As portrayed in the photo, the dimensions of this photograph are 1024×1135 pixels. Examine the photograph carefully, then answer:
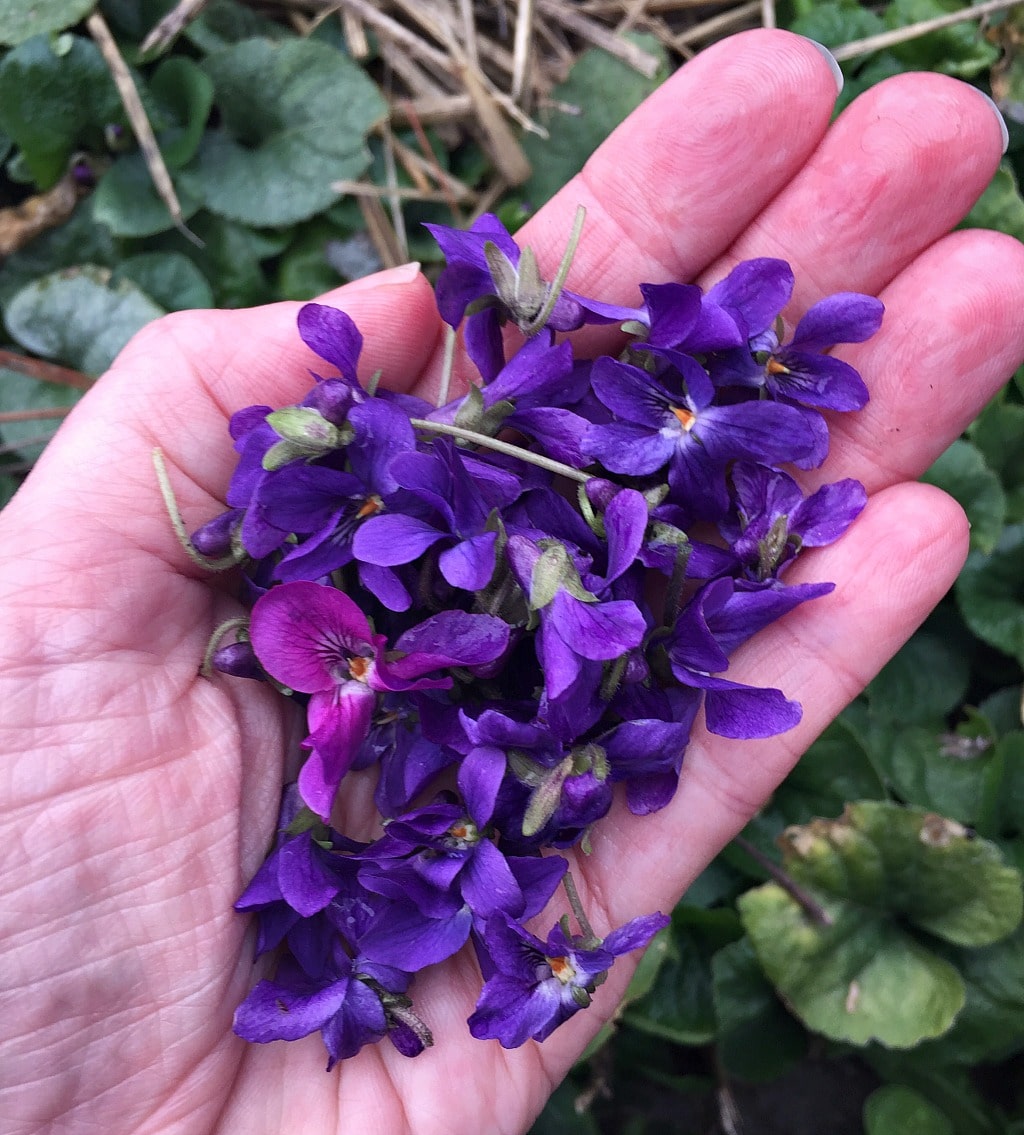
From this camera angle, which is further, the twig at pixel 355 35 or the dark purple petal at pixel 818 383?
the twig at pixel 355 35

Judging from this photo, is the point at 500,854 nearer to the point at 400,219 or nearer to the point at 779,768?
the point at 779,768

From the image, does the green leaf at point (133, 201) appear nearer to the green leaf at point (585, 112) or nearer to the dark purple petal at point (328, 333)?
the green leaf at point (585, 112)

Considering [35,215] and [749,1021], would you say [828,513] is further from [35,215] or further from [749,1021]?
[35,215]

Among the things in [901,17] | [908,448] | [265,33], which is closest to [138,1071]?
[908,448]

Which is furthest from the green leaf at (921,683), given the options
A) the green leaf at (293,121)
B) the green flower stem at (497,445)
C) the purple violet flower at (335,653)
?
the green leaf at (293,121)

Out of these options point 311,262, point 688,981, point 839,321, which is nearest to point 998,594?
point 839,321

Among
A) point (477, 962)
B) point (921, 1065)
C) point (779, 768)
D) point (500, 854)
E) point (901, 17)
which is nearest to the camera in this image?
point (500, 854)

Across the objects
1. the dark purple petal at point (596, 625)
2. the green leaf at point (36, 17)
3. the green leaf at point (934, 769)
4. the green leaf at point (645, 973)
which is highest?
the green leaf at point (36, 17)
